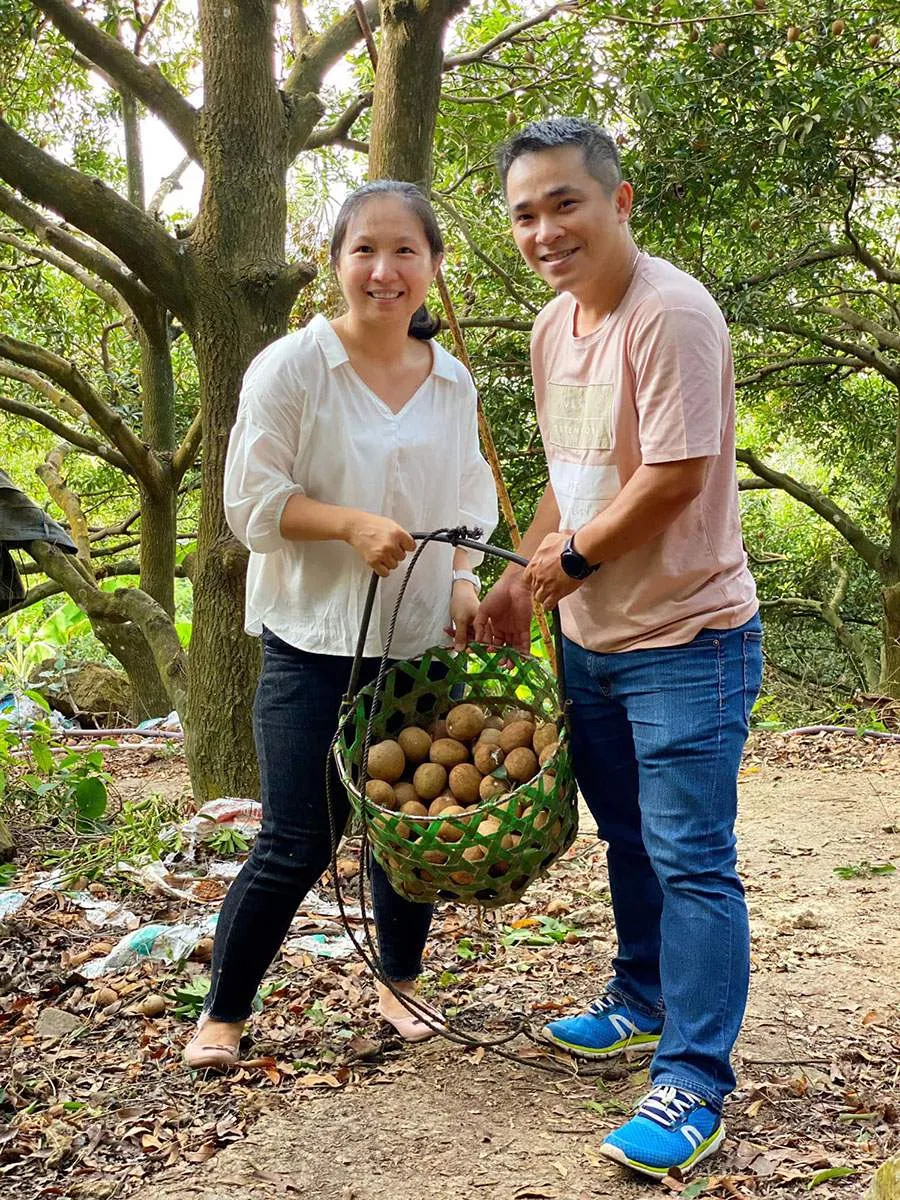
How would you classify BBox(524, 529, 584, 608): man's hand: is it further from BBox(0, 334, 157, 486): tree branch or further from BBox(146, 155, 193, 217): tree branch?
BBox(146, 155, 193, 217): tree branch

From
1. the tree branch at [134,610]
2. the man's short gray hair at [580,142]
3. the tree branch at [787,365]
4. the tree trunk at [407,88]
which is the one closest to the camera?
the man's short gray hair at [580,142]

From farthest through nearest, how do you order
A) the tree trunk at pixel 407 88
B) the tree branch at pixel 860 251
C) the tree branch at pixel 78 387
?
the tree branch at pixel 78 387 < the tree branch at pixel 860 251 < the tree trunk at pixel 407 88

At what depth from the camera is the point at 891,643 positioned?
326 inches

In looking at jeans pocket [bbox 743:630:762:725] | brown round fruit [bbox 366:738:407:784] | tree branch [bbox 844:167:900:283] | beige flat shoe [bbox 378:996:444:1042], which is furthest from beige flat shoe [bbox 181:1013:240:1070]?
tree branch [bbox 844:167:900:283]

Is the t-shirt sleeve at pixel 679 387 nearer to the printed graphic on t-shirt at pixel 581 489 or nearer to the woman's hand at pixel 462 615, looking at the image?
the printed graphic on t-shirt at pixel 581 489

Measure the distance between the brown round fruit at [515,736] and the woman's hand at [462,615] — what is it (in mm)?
248

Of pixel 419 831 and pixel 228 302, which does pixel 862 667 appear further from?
pixel 419 831

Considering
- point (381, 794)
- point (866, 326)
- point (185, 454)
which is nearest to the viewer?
point (381, 794)

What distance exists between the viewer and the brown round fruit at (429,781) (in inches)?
91.3

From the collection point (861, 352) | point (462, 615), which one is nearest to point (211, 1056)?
point (462, 615)

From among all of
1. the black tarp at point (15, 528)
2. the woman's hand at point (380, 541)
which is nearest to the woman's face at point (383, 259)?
the woman's hand at point (380, 541)

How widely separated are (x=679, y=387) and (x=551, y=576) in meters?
0.41

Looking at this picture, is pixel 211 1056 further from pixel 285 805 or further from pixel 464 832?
pixel 464 832

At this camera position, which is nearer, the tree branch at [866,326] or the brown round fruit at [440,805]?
the brown round fruit at [440,805]
